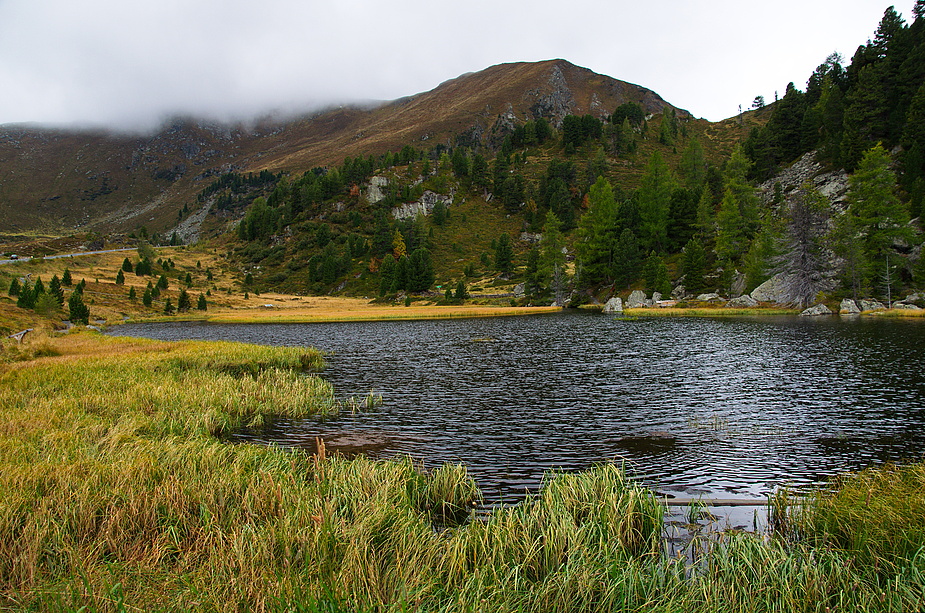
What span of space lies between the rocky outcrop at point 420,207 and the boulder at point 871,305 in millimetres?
145596

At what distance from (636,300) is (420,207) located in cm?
12222

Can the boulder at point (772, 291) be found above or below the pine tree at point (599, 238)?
below

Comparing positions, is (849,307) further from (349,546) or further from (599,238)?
(349,546)

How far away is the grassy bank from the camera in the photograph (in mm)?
6270

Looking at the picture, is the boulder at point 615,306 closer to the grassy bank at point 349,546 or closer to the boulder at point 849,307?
the boulder at point 849,307

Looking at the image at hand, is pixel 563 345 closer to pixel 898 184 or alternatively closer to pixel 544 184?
pixel 898 184

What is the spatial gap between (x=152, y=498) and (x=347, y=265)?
152 m

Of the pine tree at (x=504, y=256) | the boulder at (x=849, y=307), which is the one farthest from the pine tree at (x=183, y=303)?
the boulder at (x=849, y=307)

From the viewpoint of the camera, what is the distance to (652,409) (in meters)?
22.6

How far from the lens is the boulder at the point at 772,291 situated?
254 feet

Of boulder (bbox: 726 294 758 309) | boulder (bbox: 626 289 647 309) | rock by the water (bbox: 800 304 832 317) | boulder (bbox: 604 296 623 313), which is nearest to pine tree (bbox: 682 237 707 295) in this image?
boulder (bbox: 726 294 758 309)

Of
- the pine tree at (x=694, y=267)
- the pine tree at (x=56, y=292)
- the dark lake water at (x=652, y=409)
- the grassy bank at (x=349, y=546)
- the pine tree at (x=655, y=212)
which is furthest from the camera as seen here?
the pine tree at (x=655, y=212)

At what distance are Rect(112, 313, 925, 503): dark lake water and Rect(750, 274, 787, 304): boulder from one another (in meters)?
33.9

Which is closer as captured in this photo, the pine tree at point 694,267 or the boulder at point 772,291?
the boulder at point 772,291
